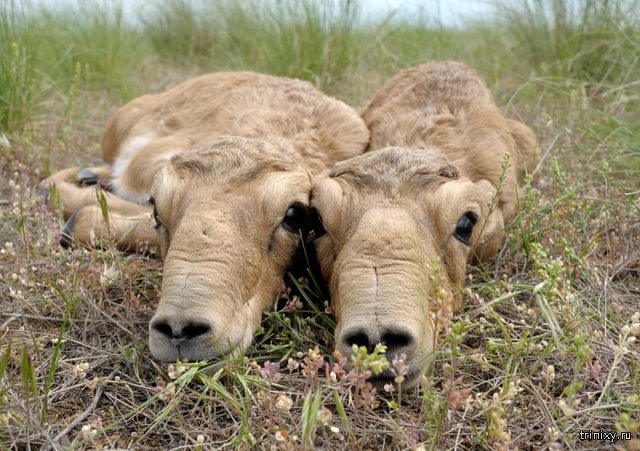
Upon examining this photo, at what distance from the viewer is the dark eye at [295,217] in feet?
12.3

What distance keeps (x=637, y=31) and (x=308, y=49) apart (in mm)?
3711

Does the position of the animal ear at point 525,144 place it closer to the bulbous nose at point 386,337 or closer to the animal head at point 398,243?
the animal head at point 398,243

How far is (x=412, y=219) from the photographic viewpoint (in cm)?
346

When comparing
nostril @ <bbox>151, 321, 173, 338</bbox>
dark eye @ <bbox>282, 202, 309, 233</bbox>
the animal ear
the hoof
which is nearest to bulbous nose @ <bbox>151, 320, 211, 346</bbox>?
nostril @ <bbox>151, 321, 173, 338</bbox>

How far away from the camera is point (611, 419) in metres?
2.81

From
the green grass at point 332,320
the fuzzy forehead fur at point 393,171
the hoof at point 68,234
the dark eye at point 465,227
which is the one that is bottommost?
the hoof at point 68,234

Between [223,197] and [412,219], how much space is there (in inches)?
38.1

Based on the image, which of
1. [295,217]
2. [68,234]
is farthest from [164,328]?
[68,234]

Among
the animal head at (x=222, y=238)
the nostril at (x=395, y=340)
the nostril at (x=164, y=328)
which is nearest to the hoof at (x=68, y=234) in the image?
the animal head at (x=222, y=238)

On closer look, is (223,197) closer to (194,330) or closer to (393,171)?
(194,330)

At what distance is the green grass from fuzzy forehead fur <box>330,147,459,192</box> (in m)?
0.67

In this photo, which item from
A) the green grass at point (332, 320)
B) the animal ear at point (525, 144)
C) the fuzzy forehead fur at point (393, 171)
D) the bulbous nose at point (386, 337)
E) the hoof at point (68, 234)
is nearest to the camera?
the green grass at point (332, 320)

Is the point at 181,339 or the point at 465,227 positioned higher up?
the point at 465,227

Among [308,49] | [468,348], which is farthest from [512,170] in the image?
[308,49]
